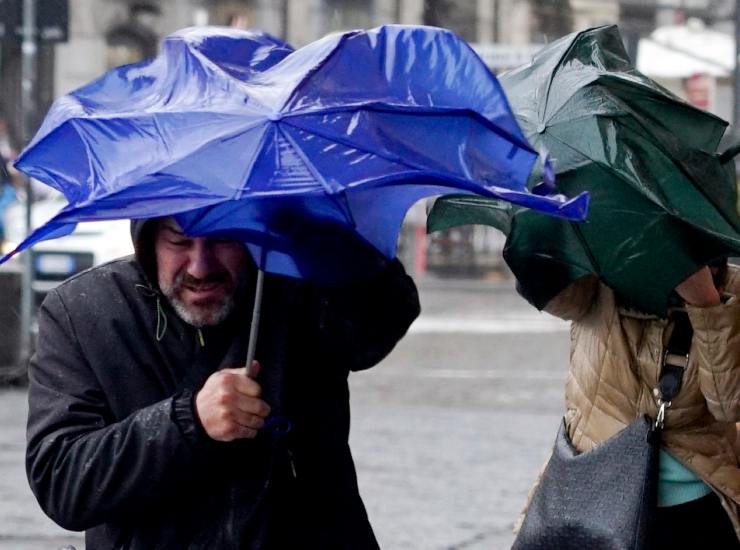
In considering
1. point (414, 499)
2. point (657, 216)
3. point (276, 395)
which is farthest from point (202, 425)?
point (414, 499)

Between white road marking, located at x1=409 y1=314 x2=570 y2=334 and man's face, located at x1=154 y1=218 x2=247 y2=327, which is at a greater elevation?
man's face, located at x1=154 y1=218 x2=247 y2=327

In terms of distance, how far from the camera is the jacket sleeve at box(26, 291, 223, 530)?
3.07 m

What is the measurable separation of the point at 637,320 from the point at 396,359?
11984 millimetres

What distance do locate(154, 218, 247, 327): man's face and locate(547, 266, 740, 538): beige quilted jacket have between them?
1003 mm

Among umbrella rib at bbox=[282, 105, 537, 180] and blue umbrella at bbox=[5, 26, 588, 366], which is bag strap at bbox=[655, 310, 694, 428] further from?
umbrella rib at bbox=[282, 105, 537, 180]

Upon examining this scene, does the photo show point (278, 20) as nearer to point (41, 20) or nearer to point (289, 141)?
point (41, 20)

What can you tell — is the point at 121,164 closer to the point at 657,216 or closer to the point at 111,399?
the point at 111,399

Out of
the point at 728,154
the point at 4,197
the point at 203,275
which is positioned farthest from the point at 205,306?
the point at 4,197

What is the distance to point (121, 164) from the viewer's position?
2.85 m

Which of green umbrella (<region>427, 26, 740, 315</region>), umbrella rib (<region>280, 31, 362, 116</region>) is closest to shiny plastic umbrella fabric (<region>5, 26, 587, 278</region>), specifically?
umbrella rib (<region>280, 31, 362, 116</region>)

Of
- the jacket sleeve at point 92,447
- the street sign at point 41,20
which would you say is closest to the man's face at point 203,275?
the jacket sleeve at point 92,447

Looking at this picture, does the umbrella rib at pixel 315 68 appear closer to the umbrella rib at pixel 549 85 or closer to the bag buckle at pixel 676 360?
the umbrella rib at pixel 549 85

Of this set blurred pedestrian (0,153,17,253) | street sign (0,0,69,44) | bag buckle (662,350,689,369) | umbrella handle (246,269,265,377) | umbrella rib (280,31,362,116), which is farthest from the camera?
blurred pedestrian (0,153,17,253)

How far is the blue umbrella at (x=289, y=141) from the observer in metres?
2.72
